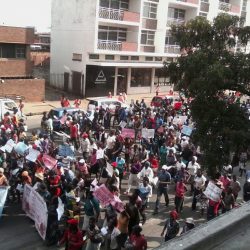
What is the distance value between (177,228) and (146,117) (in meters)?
11.6

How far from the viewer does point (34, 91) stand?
30984mm

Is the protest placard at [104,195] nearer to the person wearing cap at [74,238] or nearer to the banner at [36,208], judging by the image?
the banner at [36,208]

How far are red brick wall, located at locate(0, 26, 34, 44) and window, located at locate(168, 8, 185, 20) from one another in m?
14.3

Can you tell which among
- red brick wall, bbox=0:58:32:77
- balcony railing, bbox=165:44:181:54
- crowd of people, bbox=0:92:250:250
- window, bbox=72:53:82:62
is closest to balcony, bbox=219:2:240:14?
balcony railing, bbox=165:44:181:54

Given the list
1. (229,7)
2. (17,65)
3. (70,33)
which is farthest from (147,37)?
(229,7)

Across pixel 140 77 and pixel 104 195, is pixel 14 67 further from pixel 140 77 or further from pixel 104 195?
pixel 104 195

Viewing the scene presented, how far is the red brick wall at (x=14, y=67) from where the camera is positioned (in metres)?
31.7

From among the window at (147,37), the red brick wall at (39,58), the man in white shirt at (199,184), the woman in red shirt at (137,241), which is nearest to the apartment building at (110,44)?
the window at (147,37)

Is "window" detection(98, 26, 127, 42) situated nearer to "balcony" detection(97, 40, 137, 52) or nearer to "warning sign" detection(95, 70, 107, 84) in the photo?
"balcony" detection(97, 40, 137, 52)

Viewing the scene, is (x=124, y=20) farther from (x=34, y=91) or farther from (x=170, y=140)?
(x=170, y=140)

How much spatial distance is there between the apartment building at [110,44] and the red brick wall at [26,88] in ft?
13.6

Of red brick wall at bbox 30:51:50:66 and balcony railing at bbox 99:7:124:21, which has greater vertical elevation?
balcony railing at bbox 99:7:124:21

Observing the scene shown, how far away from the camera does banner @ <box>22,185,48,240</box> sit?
10.1m

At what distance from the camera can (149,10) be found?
37344 millimetres
